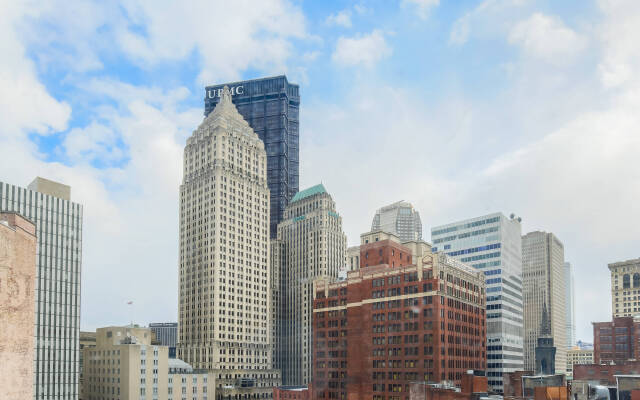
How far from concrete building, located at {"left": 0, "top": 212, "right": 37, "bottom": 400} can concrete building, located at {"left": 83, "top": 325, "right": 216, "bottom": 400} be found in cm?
12955

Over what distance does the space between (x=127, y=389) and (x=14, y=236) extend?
135 meters

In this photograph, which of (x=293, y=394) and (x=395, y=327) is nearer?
(x=395, y=327)

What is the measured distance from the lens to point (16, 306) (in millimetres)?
36844

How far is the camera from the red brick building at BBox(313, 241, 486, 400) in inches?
5157

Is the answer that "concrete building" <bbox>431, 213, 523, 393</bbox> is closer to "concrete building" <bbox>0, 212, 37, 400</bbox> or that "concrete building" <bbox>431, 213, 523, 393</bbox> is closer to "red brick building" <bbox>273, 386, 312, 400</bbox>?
"red brick building" <bbox>273, 386, 312, 400</bbox>

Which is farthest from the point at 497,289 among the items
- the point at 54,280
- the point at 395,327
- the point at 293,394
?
the point at 54,280

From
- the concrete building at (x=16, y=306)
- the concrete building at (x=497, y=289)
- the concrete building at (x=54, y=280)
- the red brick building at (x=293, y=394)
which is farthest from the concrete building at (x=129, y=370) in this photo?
the concrete building at (x=16, y=306)

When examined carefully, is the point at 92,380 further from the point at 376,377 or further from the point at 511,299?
the point at 511,299

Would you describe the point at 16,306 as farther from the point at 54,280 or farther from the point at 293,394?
the point at 293,394

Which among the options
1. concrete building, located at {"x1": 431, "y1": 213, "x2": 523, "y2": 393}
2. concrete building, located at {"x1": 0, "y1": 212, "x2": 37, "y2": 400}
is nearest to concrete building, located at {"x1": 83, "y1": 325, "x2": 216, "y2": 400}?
concrete building, located at {"x1": 431, "y1": 213, "x2": 523, "y2": 393}

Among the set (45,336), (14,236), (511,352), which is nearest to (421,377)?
(511,352)

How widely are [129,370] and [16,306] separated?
436 ft

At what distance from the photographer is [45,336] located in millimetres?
143375

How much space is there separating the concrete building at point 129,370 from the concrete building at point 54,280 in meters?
16.8
